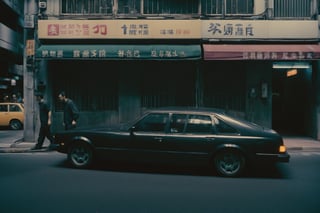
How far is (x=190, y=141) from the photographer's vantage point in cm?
729

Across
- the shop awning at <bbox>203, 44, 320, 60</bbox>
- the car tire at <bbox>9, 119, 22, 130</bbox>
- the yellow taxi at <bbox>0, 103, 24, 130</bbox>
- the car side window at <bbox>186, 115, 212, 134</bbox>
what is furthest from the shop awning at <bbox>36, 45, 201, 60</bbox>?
the car tire at <bbox>9, 119, 22, 130</bbox>

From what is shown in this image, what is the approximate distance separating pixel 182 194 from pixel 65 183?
2.28 metres

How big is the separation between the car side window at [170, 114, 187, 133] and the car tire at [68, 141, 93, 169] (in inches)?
76.5

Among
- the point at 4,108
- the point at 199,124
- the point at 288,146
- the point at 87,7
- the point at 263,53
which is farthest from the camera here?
the point at 4,108

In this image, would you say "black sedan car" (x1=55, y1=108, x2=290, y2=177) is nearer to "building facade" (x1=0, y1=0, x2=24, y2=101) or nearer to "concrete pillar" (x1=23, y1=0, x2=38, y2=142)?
"concrete pillar" (x1=23, y1=0, x2=38, y2=142)

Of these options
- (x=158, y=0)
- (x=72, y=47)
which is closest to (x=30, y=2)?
(x=72, y=47)

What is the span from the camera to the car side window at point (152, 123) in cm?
752

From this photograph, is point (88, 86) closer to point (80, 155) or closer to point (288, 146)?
point (80, 155)

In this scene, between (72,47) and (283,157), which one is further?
(72,47)

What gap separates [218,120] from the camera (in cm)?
736

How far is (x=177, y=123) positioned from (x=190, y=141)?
0.48 m

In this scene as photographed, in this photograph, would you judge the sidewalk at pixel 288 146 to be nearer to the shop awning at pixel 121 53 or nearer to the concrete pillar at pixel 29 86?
the concrete pillar at pixel 29 86

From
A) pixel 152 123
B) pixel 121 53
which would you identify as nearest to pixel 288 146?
pixel 152 123

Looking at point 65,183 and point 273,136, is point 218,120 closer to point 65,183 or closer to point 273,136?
point 273,136
